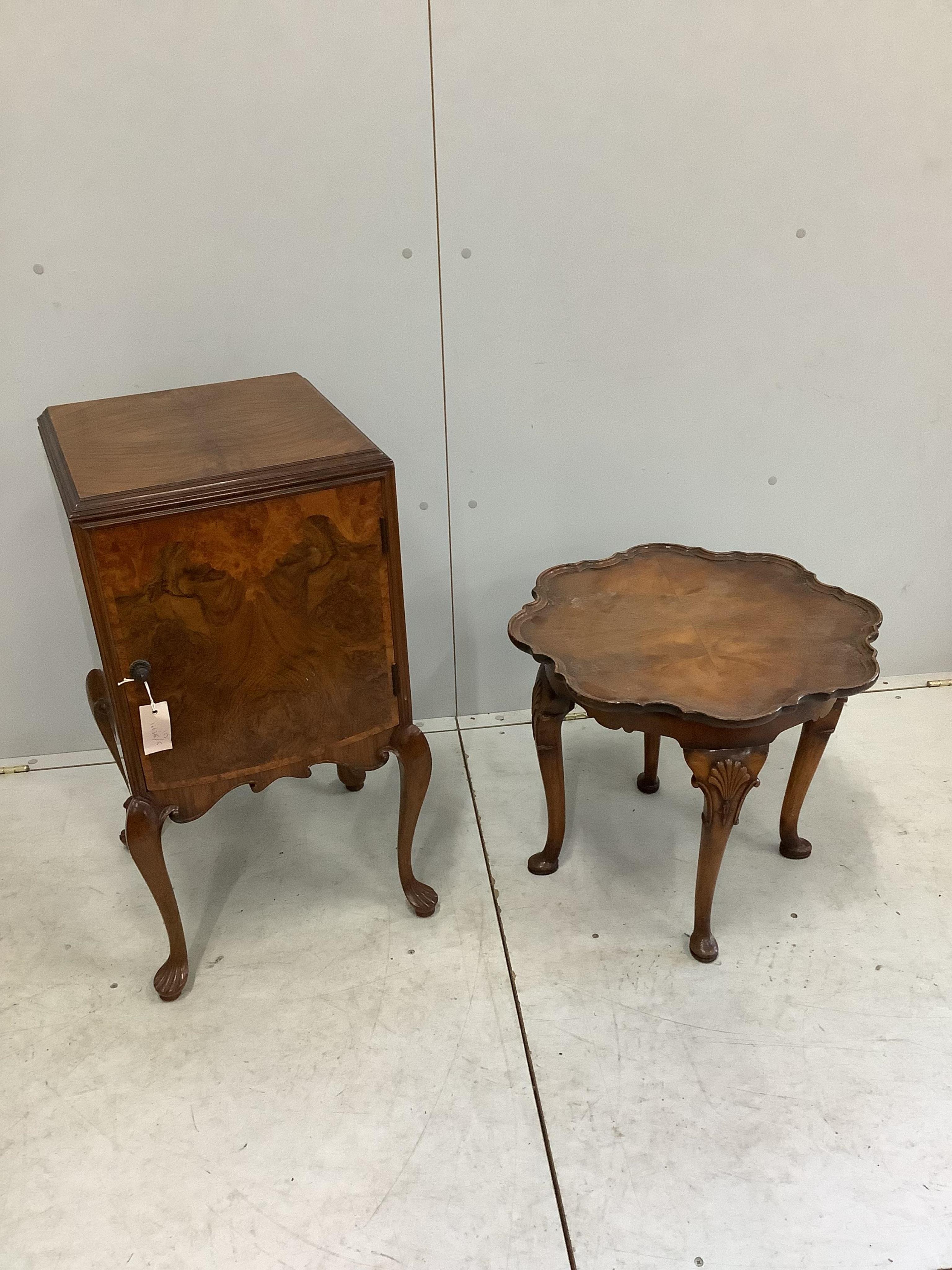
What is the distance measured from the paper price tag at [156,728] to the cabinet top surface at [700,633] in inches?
22.9

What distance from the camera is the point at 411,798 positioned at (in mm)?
1803

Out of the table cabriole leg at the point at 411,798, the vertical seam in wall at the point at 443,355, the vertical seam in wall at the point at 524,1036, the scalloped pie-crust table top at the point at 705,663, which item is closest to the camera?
the vertical seam in wall at the point at 524,1036

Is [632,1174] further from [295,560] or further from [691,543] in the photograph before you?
[691,543]

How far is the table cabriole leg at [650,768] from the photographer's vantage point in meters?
2.15

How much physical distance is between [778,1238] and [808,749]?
32.5 inches

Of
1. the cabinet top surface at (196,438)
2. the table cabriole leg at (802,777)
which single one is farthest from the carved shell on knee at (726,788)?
the cabinet top surface at (196,438)

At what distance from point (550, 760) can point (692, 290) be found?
39.7 inches

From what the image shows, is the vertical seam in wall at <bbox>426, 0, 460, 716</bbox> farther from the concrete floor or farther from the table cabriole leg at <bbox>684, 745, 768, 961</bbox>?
the table cabriole leg at <bbox>684, 745, 768, 961</bbox>

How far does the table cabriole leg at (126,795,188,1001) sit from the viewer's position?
1.59 m

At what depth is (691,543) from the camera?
7.73ft

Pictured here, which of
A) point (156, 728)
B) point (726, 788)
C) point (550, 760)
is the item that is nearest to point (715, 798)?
point (726, 788)

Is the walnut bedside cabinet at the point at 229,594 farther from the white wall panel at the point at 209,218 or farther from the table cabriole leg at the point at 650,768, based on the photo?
the table cabriole leg at the point at 650,768

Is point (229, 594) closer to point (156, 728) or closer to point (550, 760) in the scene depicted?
point (156, 728)

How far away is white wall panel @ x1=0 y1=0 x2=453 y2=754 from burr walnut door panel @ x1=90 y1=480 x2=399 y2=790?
0.66 m
